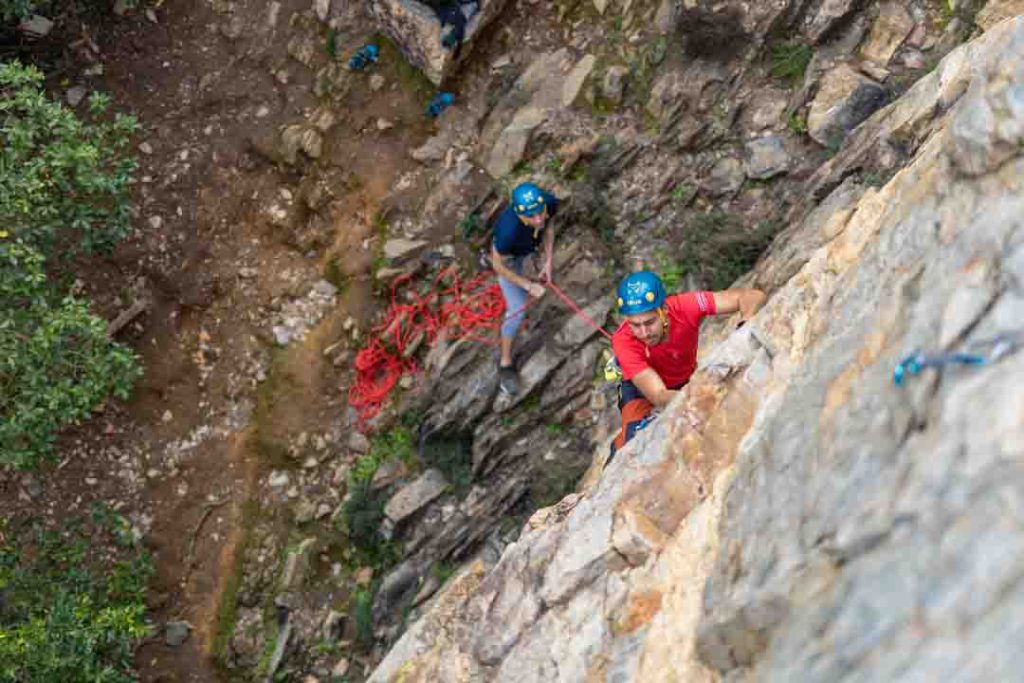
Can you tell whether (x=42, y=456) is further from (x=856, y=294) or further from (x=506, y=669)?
(x=856, y=294)

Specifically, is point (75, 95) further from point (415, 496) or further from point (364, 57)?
point (415, 496)

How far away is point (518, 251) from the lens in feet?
25.7

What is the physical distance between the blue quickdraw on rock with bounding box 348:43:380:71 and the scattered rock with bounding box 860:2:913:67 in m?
6.09

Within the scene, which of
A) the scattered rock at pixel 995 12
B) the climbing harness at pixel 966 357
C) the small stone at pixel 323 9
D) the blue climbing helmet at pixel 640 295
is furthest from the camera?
the small stone at pixel 323 9

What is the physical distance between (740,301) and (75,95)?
972cm

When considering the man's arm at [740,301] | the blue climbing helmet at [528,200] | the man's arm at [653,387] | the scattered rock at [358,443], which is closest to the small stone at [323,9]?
the blue climbing helmet at [528,200]

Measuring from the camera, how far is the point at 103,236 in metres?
9.34

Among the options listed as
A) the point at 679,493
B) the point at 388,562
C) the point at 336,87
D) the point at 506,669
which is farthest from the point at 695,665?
the point at 336,87

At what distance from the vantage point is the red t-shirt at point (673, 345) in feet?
18.1

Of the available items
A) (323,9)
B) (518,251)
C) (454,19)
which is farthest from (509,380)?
(323,9)

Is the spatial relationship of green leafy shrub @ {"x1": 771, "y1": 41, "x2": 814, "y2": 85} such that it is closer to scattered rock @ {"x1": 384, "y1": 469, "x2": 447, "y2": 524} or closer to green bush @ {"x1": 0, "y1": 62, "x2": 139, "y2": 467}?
scattered rock @ {"x1": 384, "y1": 469, "x2": 447, "y2": 524}

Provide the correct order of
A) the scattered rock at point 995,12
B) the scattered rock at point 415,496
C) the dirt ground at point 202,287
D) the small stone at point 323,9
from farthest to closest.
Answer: the small stone at point 323,9 < the dirt ground at point 202,287 < the scattered rock at point 415,496 < the scattered rock at point 995,12

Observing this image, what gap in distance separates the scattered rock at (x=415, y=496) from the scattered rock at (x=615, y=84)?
4.56 meters

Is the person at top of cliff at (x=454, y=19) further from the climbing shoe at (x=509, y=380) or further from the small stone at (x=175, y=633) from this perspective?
the small stone at (x=175, y=633)
